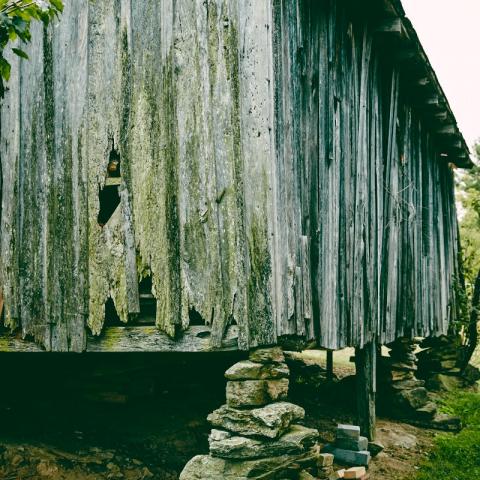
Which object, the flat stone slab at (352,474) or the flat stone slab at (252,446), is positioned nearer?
the flat stone slab at (252,446)

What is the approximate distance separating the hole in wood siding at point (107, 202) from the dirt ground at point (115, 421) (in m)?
2.00

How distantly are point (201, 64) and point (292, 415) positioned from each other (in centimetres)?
270

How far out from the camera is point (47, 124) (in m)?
5.28

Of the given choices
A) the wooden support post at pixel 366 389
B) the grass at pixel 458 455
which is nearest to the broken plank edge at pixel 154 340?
the grass at pixel 458 455

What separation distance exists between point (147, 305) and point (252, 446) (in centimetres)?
136

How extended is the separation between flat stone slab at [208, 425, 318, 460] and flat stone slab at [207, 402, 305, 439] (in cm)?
5

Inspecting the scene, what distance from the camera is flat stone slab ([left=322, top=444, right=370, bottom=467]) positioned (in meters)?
6.25

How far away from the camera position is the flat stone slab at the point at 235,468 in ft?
14.4

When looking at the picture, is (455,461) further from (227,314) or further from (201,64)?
(201,64)

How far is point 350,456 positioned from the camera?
629 centimetres

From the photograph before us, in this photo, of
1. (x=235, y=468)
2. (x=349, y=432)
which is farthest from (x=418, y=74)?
(x=235, y=468)

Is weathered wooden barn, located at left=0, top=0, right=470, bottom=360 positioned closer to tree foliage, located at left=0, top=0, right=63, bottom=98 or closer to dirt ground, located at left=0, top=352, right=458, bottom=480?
dirt ground, located at left=0, top=352, right=458, bottom=480

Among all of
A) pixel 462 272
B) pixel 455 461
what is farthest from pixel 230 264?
pixel 462 272

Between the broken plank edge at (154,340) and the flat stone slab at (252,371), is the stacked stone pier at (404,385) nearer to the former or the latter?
the flat stone slab at (252,371)
